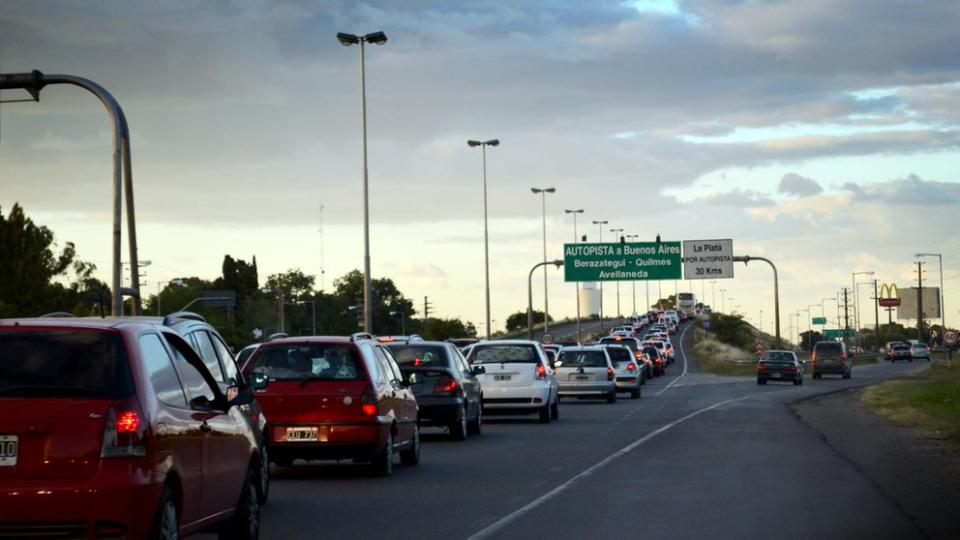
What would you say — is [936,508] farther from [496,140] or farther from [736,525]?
[496,140]

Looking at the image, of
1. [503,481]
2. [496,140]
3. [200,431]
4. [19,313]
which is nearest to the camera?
[200,431]

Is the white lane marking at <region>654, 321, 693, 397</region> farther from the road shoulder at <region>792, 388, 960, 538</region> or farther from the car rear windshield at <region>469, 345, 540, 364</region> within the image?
the road shoulder at <region>792, 388, 960, 538</region>

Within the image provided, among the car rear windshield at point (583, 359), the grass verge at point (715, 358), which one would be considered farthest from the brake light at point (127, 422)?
the grass verge at point (715, 358)

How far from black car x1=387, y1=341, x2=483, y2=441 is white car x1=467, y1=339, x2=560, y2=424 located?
17.6 ft

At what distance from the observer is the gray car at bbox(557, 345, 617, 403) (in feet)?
139

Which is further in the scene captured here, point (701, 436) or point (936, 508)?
point (701, 436)

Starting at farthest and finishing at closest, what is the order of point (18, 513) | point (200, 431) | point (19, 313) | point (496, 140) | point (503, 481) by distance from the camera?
point (19, 313)
point (496, 140)
point (503, 481)
point (200, 431)
point (18, 513)

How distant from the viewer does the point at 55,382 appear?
8.93 metres

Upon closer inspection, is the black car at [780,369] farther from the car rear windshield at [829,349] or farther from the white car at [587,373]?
the white car at [587,373]

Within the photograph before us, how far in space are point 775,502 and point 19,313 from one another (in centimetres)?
9147

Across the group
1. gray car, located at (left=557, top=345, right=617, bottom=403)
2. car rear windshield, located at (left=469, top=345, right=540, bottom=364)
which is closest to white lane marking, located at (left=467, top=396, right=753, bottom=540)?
car rear windshield, located at (left=469, top=345, right=540, bottom=364)

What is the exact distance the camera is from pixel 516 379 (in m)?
32.3

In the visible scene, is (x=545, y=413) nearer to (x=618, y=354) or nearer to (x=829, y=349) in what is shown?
(x=618, y=354)

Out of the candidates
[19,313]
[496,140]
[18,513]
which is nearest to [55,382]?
[18,513]
